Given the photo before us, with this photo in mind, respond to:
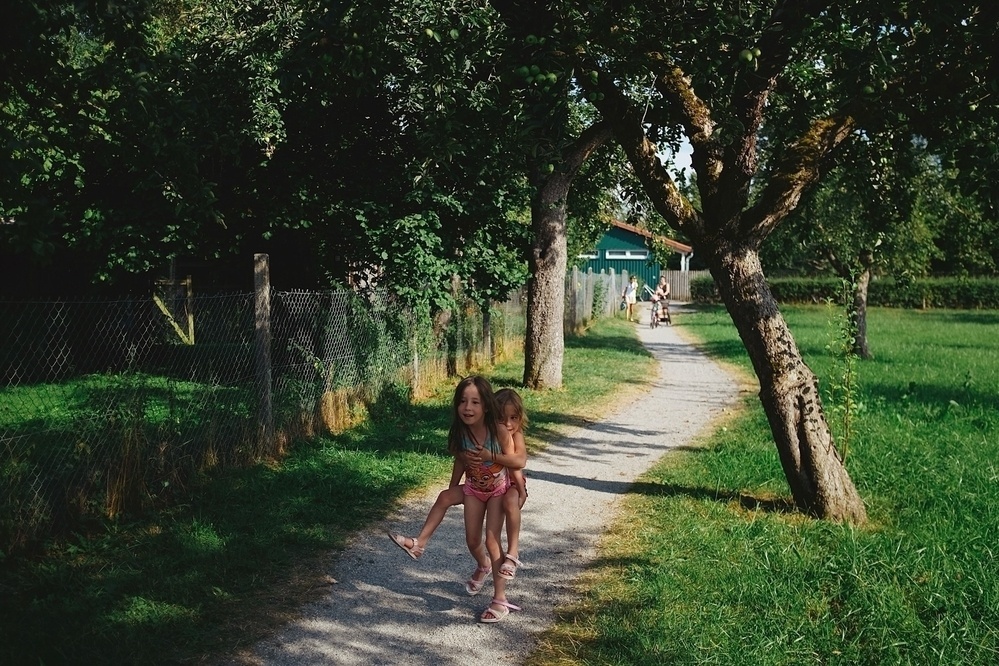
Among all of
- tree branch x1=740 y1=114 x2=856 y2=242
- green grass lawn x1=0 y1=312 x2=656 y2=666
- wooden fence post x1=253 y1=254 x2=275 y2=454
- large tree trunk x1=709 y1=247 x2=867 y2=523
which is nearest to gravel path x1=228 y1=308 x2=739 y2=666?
green grass lawn x1=0 y1=312 x2=656 y2=666

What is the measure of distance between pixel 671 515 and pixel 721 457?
2209 millimetres

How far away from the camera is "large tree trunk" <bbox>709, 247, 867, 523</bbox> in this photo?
661cm

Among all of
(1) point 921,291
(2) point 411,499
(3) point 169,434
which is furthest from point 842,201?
(1) point 921,291

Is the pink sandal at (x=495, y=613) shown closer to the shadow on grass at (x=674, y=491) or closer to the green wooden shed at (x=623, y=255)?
the shadow on grass at (x=674, y=491)

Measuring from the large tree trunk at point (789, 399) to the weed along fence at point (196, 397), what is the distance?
439 cm

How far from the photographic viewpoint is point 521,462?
4.91m

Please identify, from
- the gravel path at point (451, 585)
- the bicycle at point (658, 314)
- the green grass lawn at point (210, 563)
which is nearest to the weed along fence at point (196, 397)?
the green grass lawn at point (210, 563)

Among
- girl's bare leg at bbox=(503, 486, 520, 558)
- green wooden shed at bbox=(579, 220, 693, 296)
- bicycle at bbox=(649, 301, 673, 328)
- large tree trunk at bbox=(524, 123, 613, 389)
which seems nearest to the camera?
girl's bare leg at bbox=(503, 486, 520, 558)

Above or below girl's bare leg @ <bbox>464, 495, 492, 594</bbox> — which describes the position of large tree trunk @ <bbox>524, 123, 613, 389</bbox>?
above

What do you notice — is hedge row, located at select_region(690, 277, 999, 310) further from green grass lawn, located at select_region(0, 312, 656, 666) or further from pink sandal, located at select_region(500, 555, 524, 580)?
pink sandal, located at select_region(500, 555, 524, 580)

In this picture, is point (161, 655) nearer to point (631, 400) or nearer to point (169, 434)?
point (169, 434)

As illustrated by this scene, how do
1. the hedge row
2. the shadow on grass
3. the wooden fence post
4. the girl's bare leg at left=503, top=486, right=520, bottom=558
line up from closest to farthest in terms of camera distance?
1. the girl's bare leg at left=503, top=486, right=520, bottom=558
2. the shadow on grass
3. the wooden fence post
4. the hedge row

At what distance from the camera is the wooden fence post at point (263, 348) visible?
8406 millimetres

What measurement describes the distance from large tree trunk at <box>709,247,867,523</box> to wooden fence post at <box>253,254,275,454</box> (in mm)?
4351
